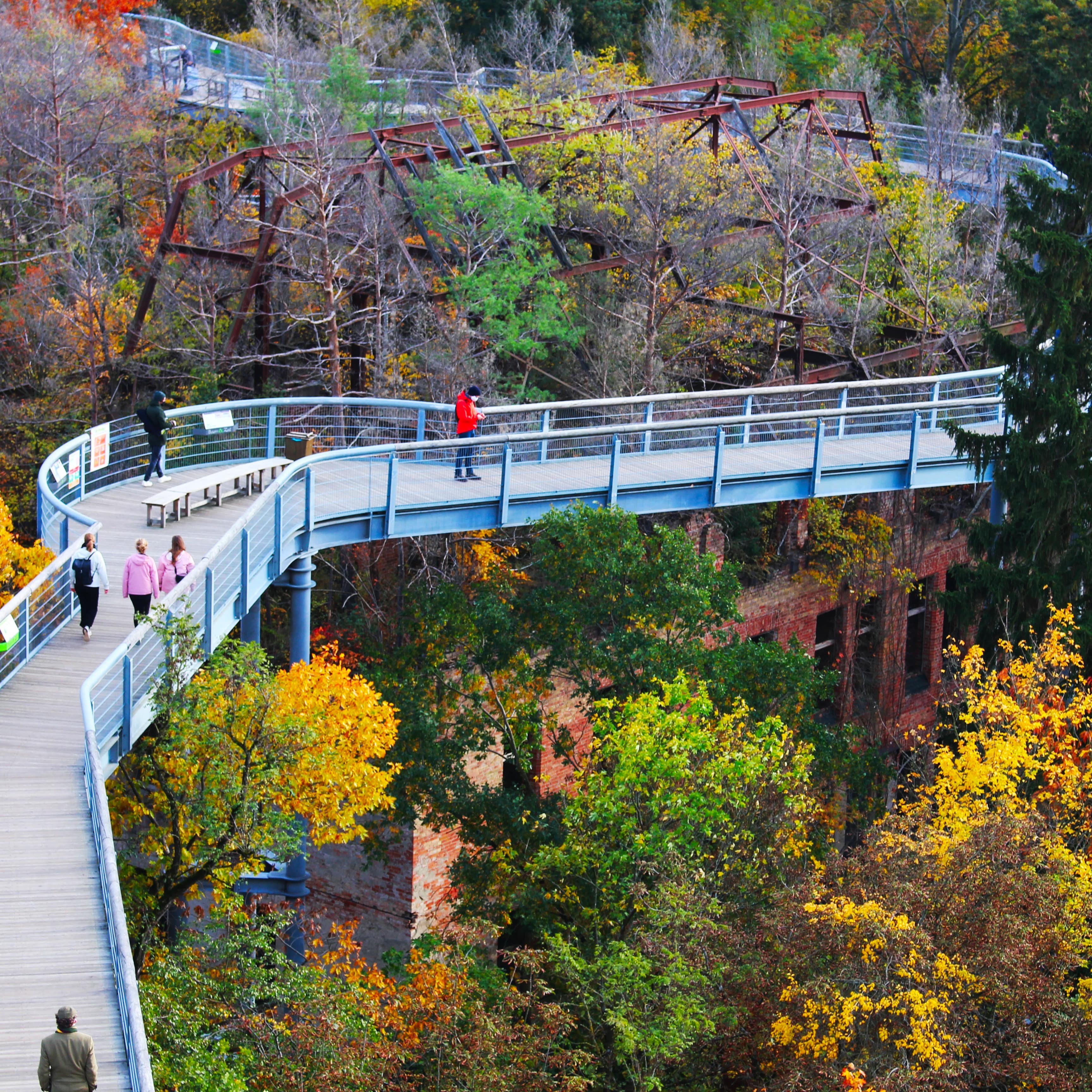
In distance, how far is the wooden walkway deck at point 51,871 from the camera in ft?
34.2

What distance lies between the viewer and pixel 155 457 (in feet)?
68.9

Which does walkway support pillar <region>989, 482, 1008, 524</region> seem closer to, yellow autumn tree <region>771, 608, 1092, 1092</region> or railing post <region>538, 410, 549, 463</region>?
railing post <region>538, 410, 549, 463</region>

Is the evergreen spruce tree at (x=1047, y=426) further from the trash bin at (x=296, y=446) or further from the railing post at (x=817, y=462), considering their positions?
the trash bin at (x=296, y=446)

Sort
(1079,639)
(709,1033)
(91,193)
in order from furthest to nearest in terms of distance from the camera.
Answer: (91,193) → (1079,639) → (709,1033)

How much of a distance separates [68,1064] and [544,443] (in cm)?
1402

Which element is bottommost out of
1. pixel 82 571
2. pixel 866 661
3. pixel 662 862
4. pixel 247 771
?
pixel 866 661

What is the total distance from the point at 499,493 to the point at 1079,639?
8.49 meters

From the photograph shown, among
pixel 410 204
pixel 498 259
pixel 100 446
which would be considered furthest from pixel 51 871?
pixel 410 204

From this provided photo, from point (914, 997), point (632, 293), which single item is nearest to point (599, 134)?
point (632, 293)

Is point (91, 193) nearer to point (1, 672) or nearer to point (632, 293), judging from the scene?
point (632, 293)

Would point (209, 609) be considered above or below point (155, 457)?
below

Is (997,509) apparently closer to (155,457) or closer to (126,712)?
(155,457)

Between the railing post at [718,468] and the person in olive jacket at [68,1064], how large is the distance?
46.4ft

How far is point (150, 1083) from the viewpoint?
948 cm
